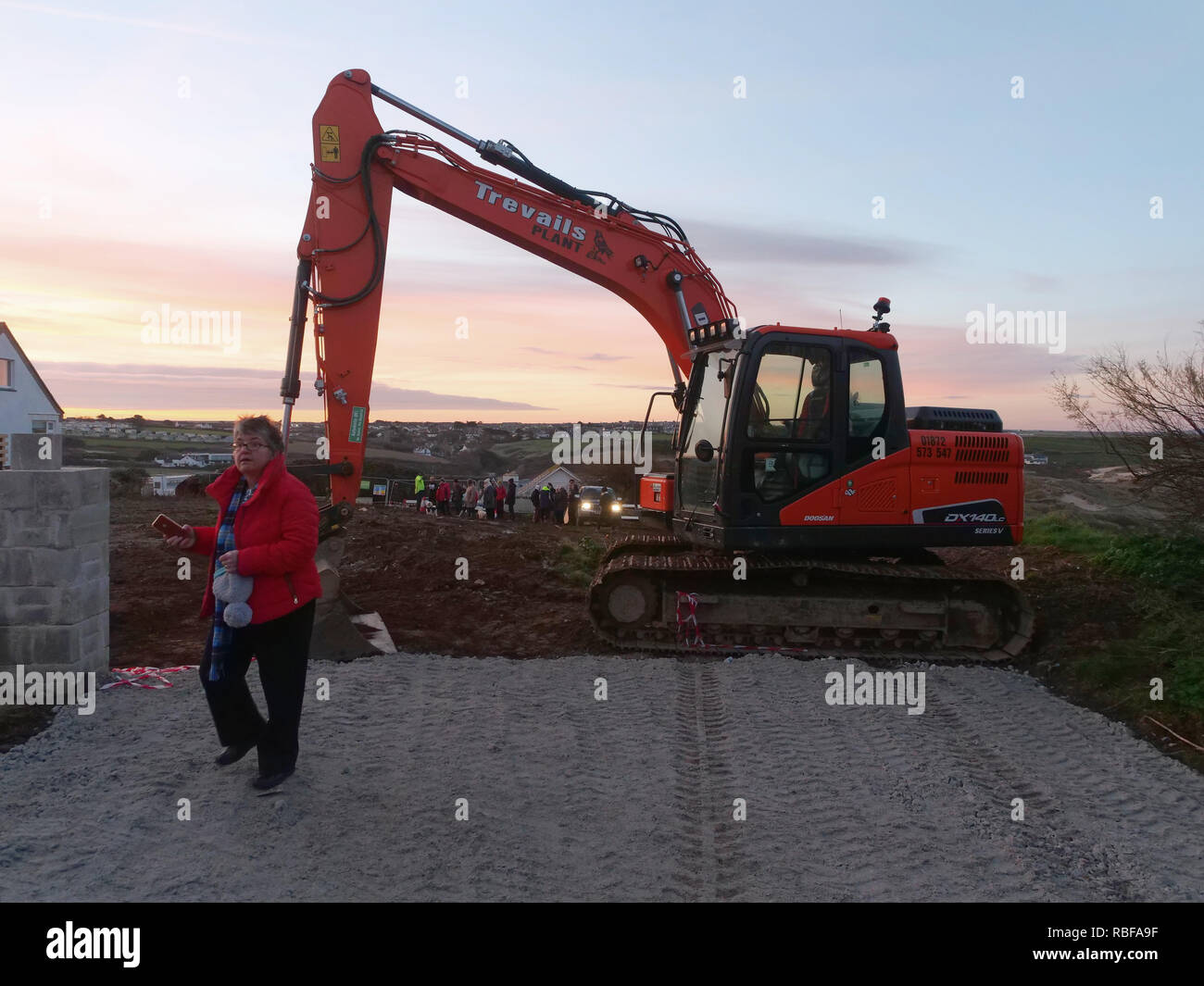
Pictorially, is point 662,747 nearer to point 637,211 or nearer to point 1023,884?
point 1023,884

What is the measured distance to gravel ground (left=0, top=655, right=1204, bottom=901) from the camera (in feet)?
12.8

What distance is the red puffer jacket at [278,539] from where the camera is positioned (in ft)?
13.9

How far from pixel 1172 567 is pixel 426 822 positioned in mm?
8469

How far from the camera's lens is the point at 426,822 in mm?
4391

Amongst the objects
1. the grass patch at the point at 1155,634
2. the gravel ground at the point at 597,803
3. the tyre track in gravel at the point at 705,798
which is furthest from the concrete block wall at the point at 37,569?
the grass patch at the point at 1155,634

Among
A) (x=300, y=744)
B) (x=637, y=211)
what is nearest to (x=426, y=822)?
(x=300, y=744)

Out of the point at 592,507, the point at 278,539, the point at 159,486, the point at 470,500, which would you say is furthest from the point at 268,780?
the point at 159,486

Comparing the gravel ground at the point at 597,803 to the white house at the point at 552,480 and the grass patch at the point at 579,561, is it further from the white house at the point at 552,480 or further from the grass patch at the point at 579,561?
the white house at the point at 552,480

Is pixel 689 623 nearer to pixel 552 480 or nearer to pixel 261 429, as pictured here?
pixel 261 429

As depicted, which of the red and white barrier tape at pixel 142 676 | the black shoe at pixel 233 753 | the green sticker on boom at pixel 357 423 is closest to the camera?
the black shoe at pixel 233 753

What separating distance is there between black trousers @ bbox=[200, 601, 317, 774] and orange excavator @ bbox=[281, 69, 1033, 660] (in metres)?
2.92

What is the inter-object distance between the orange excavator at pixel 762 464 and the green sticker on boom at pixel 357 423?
0.05 feet

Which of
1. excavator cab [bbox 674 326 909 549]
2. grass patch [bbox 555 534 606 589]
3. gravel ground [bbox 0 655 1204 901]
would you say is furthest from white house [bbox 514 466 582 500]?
gravel ground [bbox 0 655 1204 901]

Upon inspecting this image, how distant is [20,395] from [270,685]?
139 ft
